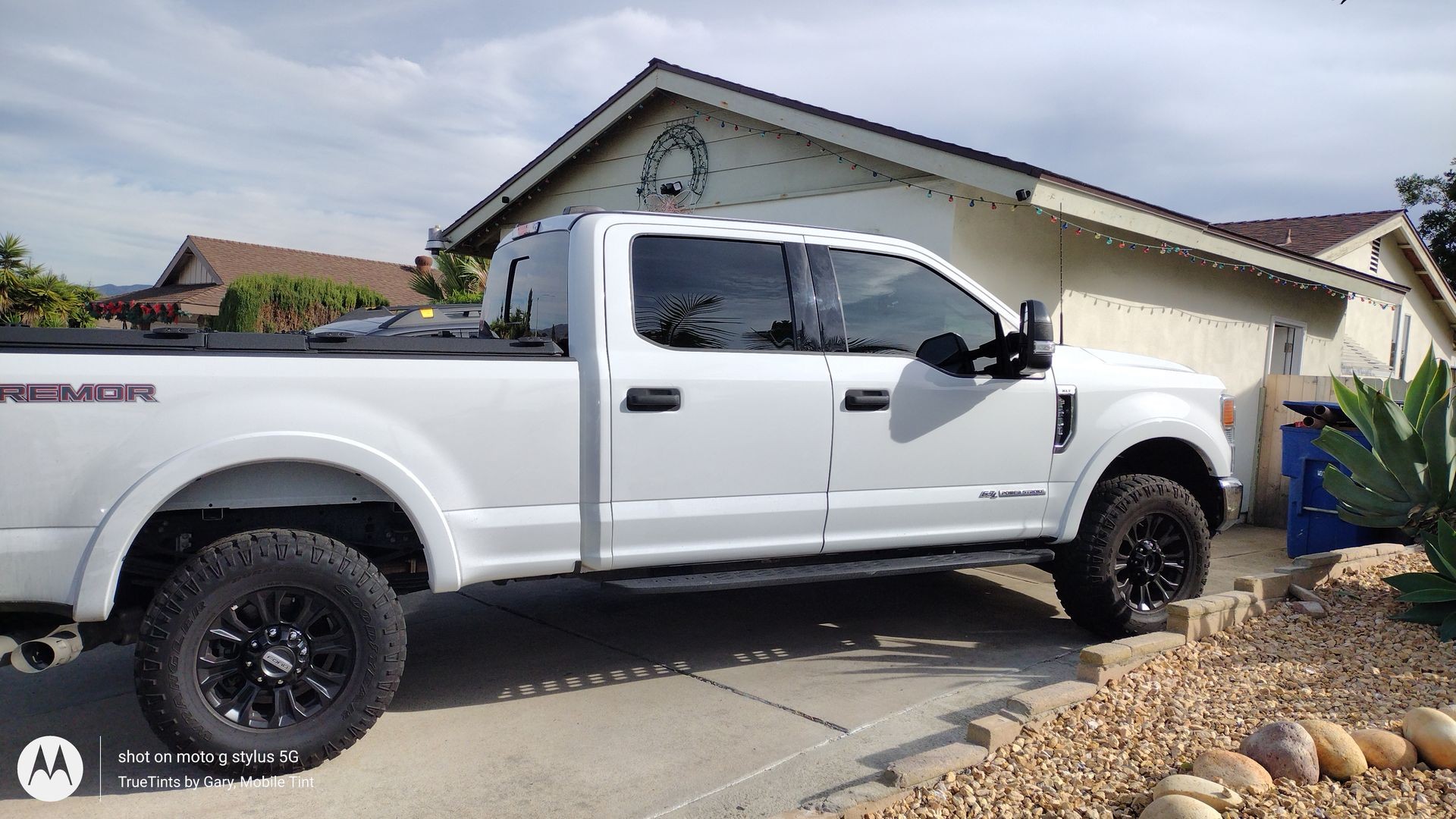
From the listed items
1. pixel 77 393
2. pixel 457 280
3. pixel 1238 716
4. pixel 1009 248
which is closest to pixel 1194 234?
pixel 1009 248

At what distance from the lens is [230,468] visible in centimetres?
353

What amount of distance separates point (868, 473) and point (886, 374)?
0.47 metres

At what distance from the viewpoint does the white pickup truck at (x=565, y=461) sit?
3.34 m

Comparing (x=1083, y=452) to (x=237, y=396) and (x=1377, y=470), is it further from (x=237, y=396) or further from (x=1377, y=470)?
(x=237, y=396)

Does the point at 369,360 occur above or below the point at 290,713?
above

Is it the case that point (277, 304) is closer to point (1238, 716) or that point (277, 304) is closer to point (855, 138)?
point (855, 138)

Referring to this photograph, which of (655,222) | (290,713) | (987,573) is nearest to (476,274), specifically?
(987,573)

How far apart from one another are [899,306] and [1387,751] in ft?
8.71

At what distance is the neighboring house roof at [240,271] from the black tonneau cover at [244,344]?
24.4m

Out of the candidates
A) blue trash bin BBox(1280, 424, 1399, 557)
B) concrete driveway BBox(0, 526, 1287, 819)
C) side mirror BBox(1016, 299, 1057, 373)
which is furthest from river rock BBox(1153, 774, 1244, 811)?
blue trash bin BBox(1280, 424, 1399, 557)

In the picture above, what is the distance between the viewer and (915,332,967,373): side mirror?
16.0 ft

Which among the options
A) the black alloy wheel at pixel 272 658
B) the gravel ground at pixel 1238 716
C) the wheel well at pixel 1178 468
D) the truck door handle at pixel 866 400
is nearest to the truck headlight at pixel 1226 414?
the wheel well at pixel 1178 468

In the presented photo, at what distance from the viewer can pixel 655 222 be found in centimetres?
444

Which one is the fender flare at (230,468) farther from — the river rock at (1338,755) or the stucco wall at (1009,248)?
the stucco wall at (1009,248)
